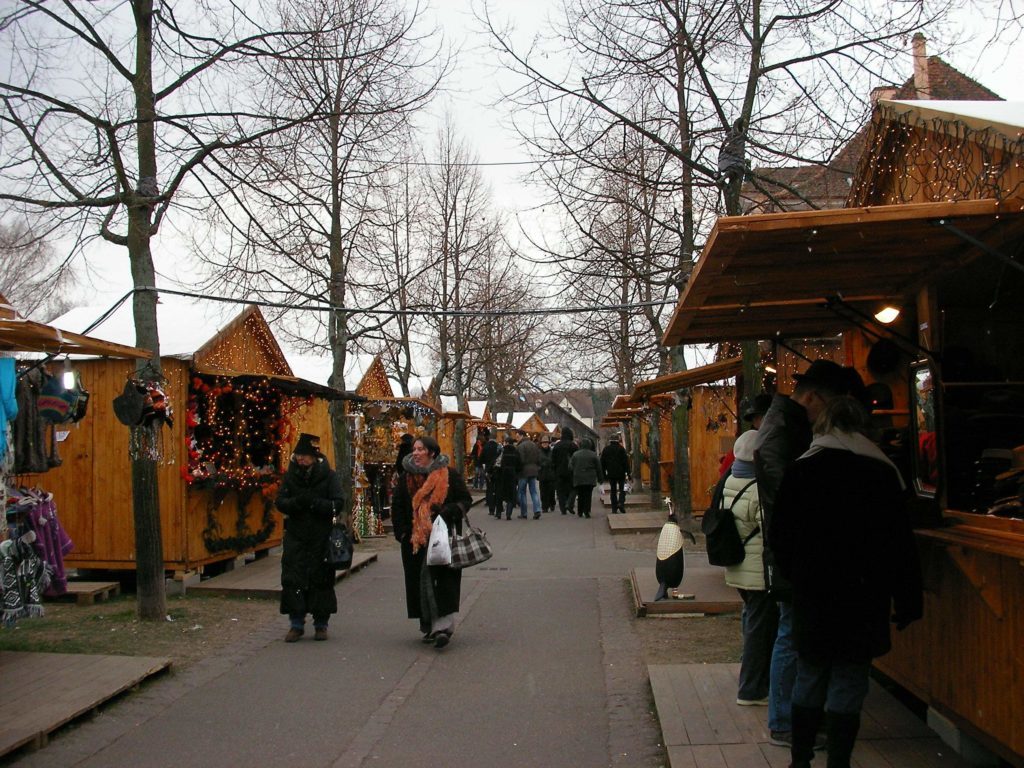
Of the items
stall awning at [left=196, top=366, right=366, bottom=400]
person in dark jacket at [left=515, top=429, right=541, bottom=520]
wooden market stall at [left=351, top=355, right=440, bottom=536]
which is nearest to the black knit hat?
stall awning at [left=196, top=366, right=366, bottom=400]

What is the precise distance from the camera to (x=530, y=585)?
1295 centimetres

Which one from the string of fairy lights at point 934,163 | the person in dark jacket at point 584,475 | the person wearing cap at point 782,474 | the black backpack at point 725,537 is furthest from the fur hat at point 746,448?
the person in dark jacket at point 584,475

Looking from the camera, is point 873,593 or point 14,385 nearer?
point 873,593

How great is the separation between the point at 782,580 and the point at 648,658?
3.36m

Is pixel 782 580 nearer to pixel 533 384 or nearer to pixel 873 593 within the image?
pixel 873 593

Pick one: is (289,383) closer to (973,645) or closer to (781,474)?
(781,474)

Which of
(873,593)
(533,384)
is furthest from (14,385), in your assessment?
(533,384)

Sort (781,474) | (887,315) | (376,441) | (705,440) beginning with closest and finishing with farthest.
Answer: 1. (781,474)
2. (887,315)
3. (705,440)
4. (376,441)

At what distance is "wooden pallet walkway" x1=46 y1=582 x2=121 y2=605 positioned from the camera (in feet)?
36.3

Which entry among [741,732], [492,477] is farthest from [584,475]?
[741,732]

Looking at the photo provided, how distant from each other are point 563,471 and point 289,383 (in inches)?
537

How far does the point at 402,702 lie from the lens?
7.00 metres

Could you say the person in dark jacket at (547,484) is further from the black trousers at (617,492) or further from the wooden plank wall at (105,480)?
the wooden plank wall at (105,480)

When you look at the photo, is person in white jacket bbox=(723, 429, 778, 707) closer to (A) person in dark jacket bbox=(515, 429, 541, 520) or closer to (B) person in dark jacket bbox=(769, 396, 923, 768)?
(B) person in dark jacket bbox=(769, 396, 923, 768)
